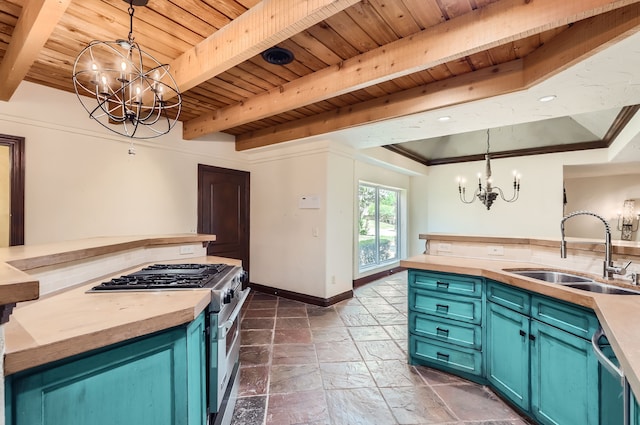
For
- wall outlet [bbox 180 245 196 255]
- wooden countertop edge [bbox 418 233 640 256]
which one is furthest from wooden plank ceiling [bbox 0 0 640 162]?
wall outlet [bbox 180 245 196 255]

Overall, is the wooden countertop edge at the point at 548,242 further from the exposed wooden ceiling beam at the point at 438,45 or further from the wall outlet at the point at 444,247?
the exposed wooden ceiling beam at the point at 438,45

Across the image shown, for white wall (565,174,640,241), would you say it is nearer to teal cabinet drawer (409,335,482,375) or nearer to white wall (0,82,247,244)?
teal cabinet drawer (409,335,482,375)

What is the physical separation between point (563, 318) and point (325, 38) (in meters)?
2.36

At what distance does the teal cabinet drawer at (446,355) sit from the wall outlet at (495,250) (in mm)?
931

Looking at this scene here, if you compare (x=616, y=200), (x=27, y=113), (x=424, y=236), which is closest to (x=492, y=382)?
(x=424, y=236)

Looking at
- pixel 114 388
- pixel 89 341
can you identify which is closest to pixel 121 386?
pixel 114 388

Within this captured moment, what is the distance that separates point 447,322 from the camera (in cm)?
236

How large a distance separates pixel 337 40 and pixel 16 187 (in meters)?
3.24

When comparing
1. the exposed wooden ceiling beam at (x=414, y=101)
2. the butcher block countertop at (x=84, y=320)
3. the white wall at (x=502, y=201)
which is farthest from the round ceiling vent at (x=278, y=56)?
the white wall at (x=502, y=201)

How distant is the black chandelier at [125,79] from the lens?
1.66m

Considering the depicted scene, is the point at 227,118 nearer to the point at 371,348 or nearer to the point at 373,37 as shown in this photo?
the point at 373,37

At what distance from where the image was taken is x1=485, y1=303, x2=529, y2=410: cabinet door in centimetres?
185

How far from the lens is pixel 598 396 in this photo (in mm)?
1420

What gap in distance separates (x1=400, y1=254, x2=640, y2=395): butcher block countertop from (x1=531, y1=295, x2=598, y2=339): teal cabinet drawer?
6cm
